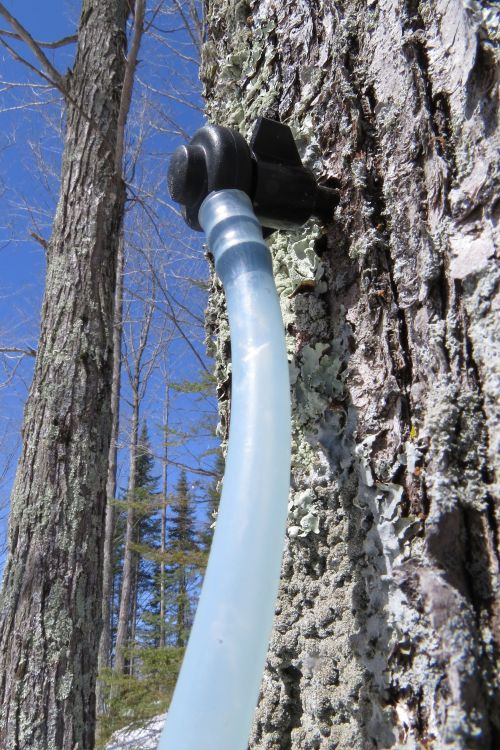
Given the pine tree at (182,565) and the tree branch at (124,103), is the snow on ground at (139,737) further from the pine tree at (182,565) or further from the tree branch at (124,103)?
the tree branch at (124,103)

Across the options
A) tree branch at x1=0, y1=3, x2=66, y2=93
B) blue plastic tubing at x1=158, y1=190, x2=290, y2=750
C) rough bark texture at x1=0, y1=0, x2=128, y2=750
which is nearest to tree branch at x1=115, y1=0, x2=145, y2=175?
rough bark texture at x1=0, y1=0, x2=128, y2=750

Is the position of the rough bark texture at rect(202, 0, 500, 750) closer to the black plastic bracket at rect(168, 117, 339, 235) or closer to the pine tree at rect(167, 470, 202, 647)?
the black plastic bracket at rect(168, 117, 339, 235)

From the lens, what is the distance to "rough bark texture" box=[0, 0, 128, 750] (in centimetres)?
218

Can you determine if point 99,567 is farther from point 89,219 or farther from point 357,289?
point 357,289

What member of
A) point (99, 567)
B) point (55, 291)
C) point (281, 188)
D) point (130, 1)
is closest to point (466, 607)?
point (281, 188)

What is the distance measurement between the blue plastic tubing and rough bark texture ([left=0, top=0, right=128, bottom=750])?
218 centimetres

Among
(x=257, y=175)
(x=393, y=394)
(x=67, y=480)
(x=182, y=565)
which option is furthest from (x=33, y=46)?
(x=182, y=565)

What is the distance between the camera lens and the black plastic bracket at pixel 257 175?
1.68 feet

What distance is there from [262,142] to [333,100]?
0.32ft

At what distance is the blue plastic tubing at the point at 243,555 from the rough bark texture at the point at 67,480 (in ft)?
7.15

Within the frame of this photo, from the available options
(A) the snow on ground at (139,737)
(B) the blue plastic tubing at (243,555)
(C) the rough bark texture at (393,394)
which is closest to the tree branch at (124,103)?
(C) the rough bark texture at (393,394)

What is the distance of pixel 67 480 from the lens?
2406mm

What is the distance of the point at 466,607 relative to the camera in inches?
13.7

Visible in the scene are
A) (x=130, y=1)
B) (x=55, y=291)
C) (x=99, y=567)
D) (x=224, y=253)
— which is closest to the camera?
(x=224, y=253)
